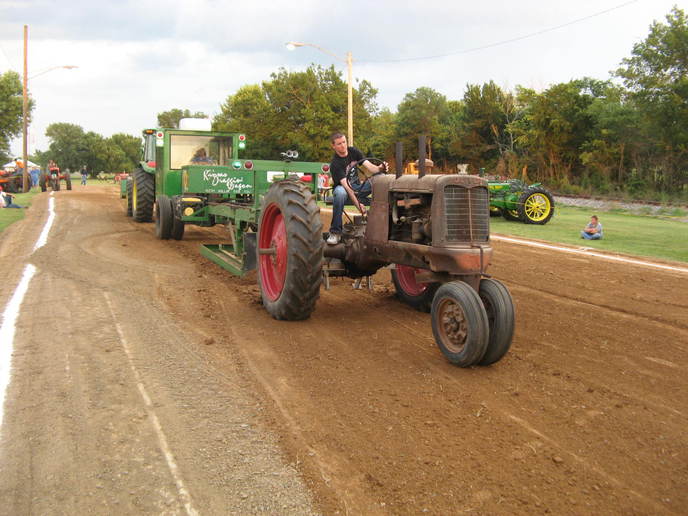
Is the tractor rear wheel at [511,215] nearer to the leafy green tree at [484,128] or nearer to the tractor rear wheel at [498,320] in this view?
the tractor rear wheel at [498,320]

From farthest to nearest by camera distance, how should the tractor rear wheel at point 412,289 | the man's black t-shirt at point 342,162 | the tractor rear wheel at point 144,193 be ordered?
the tractor rear wheel at point 144,193
the tractor rear wheel at point 412,289
the man's black t-shirt at point 342,162

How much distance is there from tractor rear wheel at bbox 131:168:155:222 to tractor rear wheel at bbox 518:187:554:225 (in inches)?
372

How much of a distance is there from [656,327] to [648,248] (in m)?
6.47

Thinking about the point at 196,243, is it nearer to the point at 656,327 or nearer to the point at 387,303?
the point at 387,303

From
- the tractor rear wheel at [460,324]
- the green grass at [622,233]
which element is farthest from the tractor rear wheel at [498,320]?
the green grass at [622,233]

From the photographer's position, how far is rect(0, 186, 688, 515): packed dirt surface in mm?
3037

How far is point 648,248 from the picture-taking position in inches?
472

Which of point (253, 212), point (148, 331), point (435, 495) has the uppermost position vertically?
point (253, 212)

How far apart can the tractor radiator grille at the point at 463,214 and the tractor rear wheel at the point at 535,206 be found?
12145 mm

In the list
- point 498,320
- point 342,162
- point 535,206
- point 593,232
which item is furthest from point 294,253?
point 535,206

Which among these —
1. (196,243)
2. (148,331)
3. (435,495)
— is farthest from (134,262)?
(435,495)

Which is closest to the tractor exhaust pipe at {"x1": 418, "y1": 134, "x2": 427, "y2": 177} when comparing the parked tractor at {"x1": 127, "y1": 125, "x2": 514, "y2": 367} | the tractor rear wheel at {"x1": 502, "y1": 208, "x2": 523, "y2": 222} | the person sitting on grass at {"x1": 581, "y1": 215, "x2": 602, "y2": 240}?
the parked tractor at {"x1": 127, "y1": 125, "x2": 514, "y2": 367}

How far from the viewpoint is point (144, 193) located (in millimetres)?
14633

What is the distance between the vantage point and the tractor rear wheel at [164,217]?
11.8m
